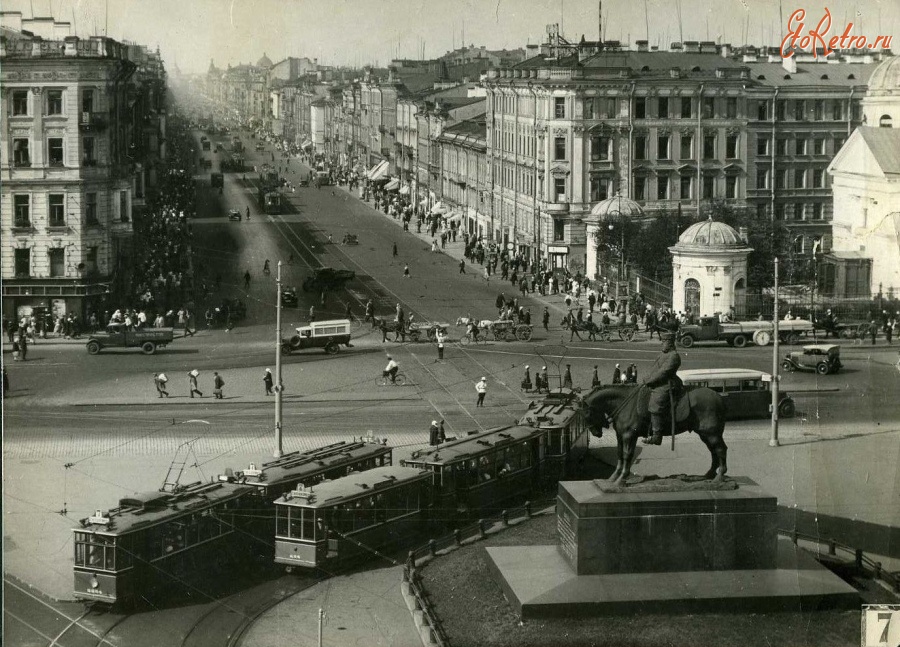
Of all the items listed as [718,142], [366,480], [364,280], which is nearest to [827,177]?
[718,142]

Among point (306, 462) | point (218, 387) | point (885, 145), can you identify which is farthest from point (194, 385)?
point (885, 145)

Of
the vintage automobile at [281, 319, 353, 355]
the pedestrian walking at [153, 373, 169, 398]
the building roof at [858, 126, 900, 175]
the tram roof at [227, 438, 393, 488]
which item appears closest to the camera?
the tram roof at [227, 438, 393, 488]

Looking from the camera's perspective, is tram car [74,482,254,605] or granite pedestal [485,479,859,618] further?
tram car [74,482,254,605]

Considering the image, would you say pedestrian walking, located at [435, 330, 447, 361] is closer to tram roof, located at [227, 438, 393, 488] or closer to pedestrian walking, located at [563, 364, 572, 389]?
pedestrian walking, located at [563, 364, 572, 389]

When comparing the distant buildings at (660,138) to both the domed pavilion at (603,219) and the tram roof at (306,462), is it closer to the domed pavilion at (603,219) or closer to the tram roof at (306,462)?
the domed pavilion at (603,219)

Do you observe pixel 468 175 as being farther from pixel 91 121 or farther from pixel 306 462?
pixel 306 462

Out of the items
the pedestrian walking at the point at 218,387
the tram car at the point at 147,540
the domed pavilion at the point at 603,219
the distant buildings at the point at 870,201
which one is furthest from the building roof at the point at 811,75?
the tram car at the point at 147,540

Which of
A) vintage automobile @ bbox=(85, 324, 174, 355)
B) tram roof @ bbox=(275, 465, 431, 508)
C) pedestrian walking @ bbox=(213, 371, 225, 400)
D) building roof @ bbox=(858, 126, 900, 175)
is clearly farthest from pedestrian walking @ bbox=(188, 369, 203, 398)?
building roof @ bbox=(858, 126, 900, 175)
